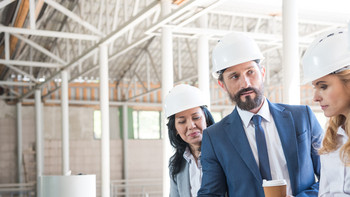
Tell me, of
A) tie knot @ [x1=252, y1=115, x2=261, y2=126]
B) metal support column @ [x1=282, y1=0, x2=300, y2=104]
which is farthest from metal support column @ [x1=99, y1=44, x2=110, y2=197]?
tie knot @ [x1=252, y1=115, x2=261, y2=126]

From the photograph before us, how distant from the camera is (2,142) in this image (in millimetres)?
25938

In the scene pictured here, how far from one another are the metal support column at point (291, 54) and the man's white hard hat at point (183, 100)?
14.6 ft

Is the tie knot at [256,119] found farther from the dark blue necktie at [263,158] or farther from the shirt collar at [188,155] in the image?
the shirt collar at [188,155]

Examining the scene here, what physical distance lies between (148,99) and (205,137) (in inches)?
1043

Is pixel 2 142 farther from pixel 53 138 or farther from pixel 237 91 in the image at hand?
pixel 237 91

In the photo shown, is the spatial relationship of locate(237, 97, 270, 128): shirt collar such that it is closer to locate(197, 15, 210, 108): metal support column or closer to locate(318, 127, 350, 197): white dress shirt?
locate(318, 127, 350, 197): white dress shirt

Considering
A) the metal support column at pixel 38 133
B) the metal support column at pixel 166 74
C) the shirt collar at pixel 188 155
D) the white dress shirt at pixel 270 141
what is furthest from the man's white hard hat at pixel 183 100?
the metal support column at pixel 38 133

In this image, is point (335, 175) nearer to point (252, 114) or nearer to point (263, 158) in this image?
point (263, 158)

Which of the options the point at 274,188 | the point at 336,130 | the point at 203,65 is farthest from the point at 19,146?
the point at 336,130

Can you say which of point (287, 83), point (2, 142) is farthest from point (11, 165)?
point (287, 83)

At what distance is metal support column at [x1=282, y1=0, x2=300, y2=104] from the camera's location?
8.51 metres

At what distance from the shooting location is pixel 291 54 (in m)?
8.53

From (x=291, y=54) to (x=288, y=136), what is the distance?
5.58 meters

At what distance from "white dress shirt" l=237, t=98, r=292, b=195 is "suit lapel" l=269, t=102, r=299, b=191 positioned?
50 mm
